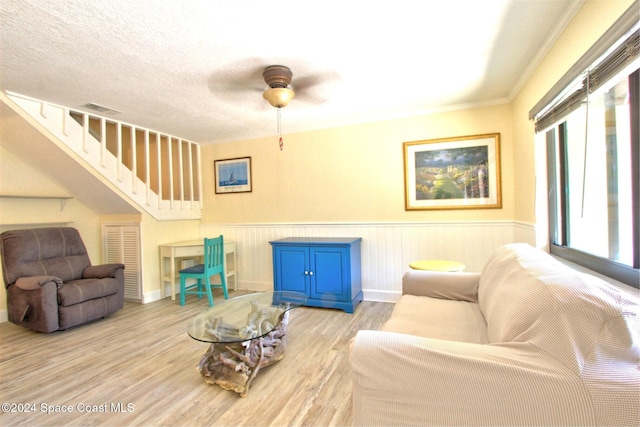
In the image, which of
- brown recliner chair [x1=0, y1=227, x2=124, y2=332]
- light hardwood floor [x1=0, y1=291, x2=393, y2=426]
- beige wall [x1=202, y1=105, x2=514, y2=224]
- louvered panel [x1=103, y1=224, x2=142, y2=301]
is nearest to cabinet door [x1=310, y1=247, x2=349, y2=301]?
light hardwood floor [x1=0, y1=291, x2=393, y2=426]

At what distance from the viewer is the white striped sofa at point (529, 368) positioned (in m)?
0.85

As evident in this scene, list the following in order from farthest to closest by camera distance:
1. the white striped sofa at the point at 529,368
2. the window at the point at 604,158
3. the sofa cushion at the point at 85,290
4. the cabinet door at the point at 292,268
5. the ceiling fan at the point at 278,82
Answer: the cabinet door at the point at 292,268, the sofa cushion at the point at 85,290, the ceiling fan at the point at 278,82, the window at the point at 604,158, the white striped sofa at the point at 529,368

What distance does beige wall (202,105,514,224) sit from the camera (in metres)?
3.12

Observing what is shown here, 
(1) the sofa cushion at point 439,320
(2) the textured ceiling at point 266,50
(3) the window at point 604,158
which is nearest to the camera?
(3) the window at point 604,158

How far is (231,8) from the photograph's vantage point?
62.1 inches

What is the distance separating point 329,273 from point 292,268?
18.3 inches

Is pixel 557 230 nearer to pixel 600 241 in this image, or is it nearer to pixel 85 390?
pixel 600 241

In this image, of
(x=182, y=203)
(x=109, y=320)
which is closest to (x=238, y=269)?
(x=182, y=203)

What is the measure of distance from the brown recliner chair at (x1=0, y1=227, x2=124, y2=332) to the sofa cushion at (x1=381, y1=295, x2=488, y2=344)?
9.54 feet

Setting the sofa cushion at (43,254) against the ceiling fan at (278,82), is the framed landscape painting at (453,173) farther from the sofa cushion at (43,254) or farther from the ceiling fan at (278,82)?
the sofa cushion at (43,254)

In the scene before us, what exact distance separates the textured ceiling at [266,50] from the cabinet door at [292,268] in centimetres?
158

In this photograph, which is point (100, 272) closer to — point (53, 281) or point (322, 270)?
point (53, 281)

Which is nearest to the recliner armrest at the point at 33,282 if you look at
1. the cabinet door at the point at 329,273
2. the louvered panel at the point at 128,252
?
the louvered panel at the point at 128,252

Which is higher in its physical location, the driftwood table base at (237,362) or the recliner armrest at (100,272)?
the recliner armrest at (100,272)
